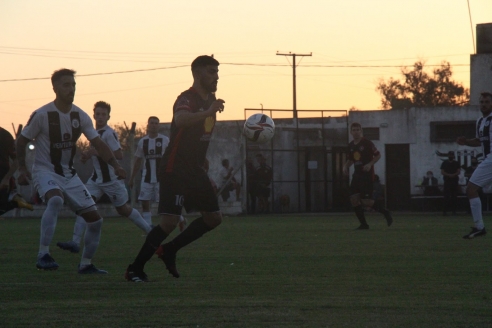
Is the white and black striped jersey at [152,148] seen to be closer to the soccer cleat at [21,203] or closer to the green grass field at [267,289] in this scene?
the green grass field at [267,289]

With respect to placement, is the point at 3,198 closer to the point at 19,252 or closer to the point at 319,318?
the point at 19,252

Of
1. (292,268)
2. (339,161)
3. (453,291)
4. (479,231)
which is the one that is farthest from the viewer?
(339,161)

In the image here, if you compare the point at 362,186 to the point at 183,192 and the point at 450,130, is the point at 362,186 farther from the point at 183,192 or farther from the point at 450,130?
the point at 450,130

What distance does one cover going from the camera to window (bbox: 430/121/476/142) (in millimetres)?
36094

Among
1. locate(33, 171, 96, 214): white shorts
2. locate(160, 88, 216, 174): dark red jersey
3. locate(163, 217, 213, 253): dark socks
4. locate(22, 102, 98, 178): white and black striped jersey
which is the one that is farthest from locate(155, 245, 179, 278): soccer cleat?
locate(22, 102, 98, 178): white and black striped jersey

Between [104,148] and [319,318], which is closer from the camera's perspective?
[319,318]

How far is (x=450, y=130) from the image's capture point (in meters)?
36.3

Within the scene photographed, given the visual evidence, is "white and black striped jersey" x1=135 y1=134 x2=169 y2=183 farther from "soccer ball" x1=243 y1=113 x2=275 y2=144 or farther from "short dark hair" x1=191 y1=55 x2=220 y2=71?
"short dark hair" x1=191 y1=55 x2=220 y2=71

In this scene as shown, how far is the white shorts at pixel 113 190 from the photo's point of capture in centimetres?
1315

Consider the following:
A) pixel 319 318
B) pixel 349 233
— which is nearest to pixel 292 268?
pixel 319 318

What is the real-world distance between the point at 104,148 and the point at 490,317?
486 cm

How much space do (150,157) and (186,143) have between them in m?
9.09

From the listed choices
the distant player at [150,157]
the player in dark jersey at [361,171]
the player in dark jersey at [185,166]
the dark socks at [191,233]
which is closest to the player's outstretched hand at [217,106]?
the player in dark jersey at [185,166]

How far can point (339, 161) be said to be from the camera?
37.5 metres
